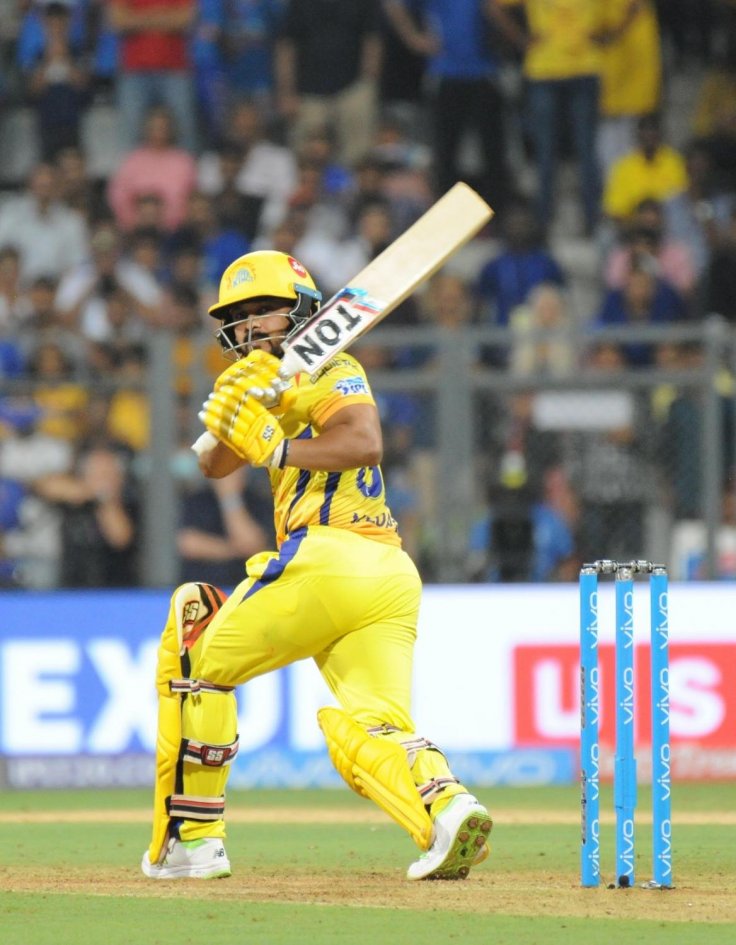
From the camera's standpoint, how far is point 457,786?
5.91 m

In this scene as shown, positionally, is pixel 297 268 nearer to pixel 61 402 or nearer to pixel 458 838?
pixel 458 838

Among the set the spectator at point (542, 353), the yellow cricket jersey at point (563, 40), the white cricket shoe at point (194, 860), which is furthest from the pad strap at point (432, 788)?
the yellow cricket jersey at point (563, 40)

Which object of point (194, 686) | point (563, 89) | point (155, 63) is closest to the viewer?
point (194, 686)

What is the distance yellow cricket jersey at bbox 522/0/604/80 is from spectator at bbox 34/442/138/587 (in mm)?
5368

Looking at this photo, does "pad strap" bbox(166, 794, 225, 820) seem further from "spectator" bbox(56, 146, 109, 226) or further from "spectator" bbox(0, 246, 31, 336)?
"spectator" bbox(56, 146, 109, 226)

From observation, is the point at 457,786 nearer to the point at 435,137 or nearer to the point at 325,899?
the point at 325,899

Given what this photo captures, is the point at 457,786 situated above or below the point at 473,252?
below

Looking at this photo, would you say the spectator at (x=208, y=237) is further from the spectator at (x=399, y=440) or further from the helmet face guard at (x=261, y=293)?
the helmet face guard at (x=261, y=293)

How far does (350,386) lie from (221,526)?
16.2ft

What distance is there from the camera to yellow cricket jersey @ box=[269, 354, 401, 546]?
6074mm

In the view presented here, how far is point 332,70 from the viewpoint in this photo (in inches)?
598

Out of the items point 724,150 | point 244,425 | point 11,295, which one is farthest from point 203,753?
point 724,150

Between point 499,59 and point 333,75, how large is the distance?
1.30 m

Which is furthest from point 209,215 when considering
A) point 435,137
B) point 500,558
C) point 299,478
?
point 299,478
